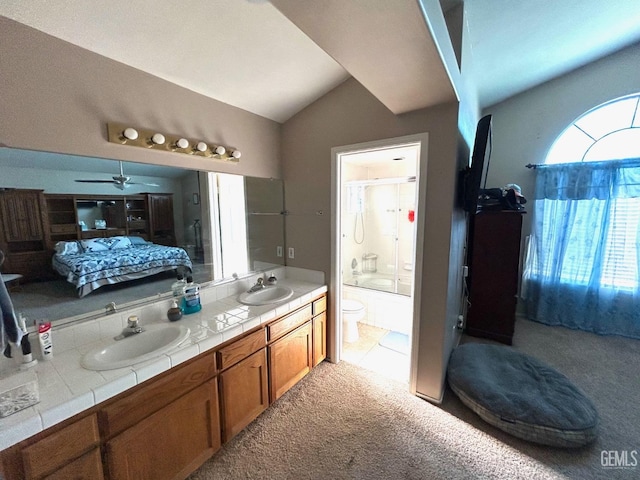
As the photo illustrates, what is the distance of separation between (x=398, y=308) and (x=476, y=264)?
41.7 inches

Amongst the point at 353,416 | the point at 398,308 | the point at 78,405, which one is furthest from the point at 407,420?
the point at 78,405

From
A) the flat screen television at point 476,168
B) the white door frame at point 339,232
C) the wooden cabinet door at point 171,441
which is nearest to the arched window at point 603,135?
the flat screen television at point 476,168

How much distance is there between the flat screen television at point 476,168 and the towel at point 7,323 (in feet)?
8.62

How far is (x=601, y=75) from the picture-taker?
2.97m

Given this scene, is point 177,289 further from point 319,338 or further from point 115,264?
point 319,338

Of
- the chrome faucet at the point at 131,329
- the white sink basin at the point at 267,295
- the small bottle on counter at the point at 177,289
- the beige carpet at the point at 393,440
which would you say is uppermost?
the small bottle on counter at the point at 177,289

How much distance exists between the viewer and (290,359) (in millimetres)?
2074

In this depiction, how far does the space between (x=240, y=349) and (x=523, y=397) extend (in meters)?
2.01

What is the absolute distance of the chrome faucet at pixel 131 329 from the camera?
145 centimetres

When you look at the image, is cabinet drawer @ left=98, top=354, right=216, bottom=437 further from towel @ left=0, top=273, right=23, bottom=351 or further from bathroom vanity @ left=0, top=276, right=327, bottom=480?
towel @ left=0, top=273, right=23, bottom=351

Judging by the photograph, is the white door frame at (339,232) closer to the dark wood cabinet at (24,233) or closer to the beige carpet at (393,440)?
the beige carpet at (393,440)

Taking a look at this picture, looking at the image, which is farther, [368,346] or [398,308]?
[398,308]

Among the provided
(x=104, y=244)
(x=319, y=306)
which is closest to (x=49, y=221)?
(x=104, y=244)

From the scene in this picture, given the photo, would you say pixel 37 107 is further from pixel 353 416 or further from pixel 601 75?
pixel 601 75
